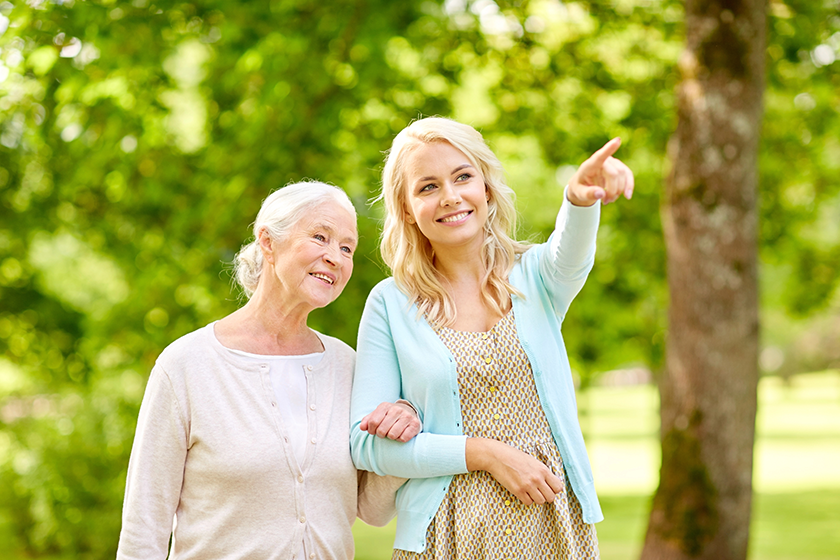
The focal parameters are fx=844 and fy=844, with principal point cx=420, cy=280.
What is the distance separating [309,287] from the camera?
283 cm

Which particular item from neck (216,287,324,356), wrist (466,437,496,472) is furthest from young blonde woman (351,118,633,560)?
neck (216,287,324,356)

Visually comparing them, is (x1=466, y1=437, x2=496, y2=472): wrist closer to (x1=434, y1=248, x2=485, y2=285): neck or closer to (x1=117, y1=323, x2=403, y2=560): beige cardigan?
(x1=117, y1=323, x2=403, y2=560): beige cardigan

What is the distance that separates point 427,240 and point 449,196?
27 centimetres

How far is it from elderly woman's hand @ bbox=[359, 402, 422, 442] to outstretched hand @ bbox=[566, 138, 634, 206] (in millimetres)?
833

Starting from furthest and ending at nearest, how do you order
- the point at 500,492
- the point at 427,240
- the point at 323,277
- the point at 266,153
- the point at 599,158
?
the point at 266,153 < the point at 427,240 < the point at 323,277 < the point at 500,492 < the point at 599,158

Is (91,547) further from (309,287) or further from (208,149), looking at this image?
(309,287)

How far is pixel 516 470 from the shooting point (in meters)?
2.54

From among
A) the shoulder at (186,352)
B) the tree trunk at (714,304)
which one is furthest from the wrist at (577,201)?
the tree trunk at (714,304)

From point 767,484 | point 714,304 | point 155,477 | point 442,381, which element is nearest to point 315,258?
point 442,381

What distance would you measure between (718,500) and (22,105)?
6290 millimetres

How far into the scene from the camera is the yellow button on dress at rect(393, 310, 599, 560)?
2.62 m

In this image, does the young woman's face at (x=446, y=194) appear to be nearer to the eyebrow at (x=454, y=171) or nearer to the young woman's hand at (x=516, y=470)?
the eyebrow at (x=454, y=171)

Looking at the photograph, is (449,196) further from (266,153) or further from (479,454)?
(266,153)

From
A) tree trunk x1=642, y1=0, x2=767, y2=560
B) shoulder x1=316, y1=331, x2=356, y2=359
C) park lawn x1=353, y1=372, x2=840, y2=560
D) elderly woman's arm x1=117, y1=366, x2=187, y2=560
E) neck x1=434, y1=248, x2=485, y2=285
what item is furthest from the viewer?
park lawn x1=353, y1=372, x2=840, y2=560
